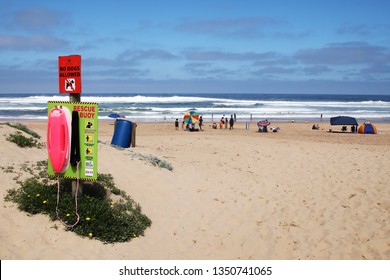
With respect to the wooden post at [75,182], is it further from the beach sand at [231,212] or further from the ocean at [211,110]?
the ocean at [211,110]

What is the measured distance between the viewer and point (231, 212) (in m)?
8.52

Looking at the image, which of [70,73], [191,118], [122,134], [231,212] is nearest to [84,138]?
[70,73]

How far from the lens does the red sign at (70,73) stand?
20.2 feet

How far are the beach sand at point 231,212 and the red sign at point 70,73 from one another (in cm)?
218

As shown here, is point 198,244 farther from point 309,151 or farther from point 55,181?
point 309,151

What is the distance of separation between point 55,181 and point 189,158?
679 cm

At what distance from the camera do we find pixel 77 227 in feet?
20.2

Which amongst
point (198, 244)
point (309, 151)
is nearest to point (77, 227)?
point (198, 244)

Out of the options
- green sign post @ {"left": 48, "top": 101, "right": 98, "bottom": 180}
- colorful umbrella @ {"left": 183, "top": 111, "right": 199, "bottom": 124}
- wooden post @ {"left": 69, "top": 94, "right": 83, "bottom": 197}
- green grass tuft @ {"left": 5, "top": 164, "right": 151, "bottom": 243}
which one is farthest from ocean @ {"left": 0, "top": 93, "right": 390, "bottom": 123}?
green sign post @ {"left": 48, "top": 101, "right": 98, "bottom": 180}

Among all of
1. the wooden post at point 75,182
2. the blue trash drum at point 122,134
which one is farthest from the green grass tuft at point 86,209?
the blue trash drum at point 122,134

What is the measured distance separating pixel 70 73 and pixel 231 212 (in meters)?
4.55

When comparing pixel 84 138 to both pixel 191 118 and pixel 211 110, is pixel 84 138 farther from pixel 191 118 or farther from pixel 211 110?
pixel 211 110

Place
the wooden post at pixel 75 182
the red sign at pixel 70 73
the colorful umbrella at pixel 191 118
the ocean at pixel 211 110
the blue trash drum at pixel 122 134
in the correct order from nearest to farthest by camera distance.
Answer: the red sign at pixel 70 73 → the wooden post at pixel 75 182 → the blue trash drum at pixel 122 134 → the colorful umbrella at pixel 191 118 → the ocean at pixel 211 110

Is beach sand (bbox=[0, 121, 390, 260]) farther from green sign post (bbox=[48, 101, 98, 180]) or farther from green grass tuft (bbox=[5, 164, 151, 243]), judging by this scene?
green sign post (bbox=[48, 101, 98, 180])
